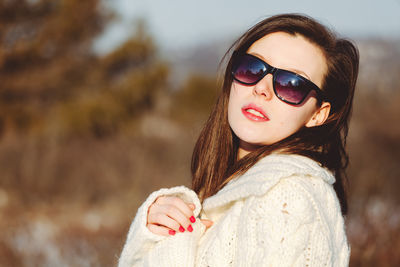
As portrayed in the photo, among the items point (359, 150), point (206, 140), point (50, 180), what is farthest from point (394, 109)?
point (206, 140)

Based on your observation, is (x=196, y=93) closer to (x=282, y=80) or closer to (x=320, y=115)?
(x=320, y=115)

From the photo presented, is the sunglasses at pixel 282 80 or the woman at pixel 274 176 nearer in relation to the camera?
the woman at pixel 274 176

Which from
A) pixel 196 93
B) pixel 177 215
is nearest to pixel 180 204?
pixel 177 215

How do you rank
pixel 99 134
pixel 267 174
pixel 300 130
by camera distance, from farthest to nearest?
1. pixel 99 134
2. pixel 300 130
3. pixel 267 174

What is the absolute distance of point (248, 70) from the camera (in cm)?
163

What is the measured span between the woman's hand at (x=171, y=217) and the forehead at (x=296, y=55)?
57 centimetres

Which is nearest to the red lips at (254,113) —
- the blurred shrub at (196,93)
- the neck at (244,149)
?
the neck at (244,149)

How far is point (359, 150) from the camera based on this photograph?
28.3ft

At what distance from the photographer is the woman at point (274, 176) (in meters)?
1.34

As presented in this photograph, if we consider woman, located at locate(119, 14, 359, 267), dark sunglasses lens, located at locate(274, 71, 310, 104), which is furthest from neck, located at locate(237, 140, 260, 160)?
dark sunglasses lens, located at locate(274, 71, 310, 104)

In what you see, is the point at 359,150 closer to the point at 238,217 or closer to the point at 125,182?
the point at 125,182

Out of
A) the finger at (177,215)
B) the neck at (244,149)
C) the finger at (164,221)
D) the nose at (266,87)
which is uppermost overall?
the nose at (266,87)

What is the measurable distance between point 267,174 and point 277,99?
0.30 meters

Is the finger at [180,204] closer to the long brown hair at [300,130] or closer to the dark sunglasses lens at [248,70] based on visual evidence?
the long brown hair at [300,130]
